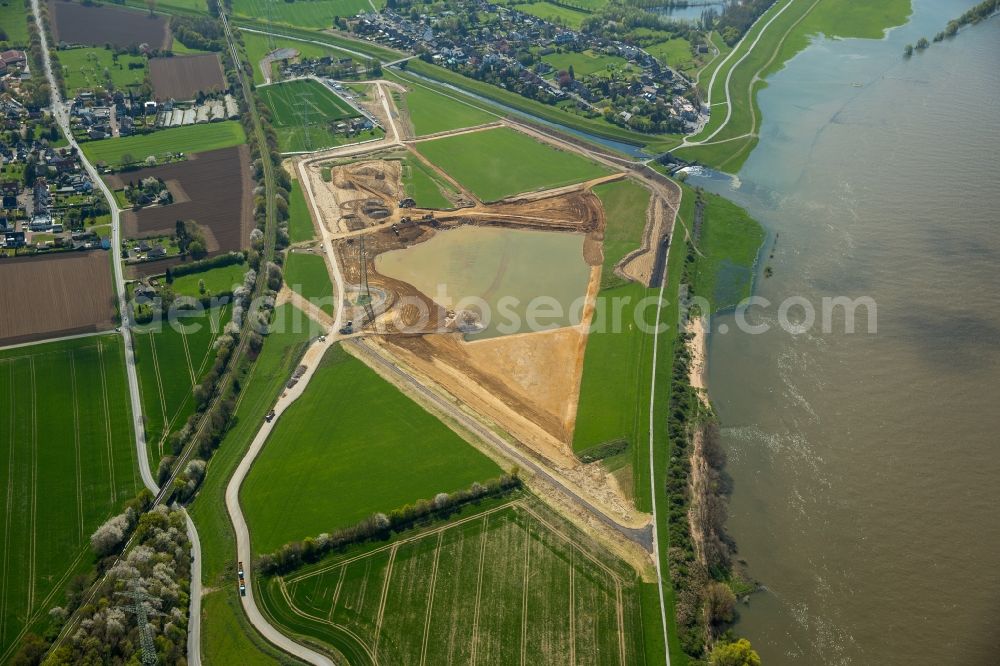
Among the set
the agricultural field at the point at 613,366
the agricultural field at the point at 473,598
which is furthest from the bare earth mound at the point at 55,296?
the agricultural field at the point at 613,366

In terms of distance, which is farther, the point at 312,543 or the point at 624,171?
the point at 624,171

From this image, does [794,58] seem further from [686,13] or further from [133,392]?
[133,392]

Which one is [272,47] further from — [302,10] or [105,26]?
[105,26]

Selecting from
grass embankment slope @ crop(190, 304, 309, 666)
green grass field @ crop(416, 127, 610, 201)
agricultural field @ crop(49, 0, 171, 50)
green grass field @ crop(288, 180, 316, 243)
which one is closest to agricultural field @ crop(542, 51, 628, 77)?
green grass field @ crop(416, 127, 610, 201)

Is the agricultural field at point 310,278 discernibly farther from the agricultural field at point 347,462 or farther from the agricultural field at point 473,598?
the agricultural field at point 473,598

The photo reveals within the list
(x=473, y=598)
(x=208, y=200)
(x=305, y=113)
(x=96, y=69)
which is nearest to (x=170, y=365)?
(x=208, y=200)

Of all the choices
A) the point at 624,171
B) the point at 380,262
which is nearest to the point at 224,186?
the point at 380,262
